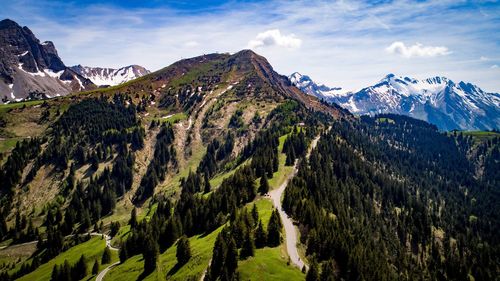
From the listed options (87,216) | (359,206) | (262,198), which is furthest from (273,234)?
(87,216)

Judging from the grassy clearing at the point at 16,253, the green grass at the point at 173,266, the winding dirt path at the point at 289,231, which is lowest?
the grassy clearing at the point at 16,253

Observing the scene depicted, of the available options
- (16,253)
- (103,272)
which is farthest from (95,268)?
(16,253)

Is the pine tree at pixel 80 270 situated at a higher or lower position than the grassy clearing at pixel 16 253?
higher

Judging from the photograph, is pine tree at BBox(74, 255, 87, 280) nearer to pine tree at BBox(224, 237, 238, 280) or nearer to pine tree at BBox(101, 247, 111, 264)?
pine tree at BBox(101, 247, 111, 264)

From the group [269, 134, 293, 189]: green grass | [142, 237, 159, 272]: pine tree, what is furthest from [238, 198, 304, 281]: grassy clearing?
[269, 134, 293, 189]: green grass

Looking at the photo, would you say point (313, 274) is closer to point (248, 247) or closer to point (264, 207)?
point (248, 247)

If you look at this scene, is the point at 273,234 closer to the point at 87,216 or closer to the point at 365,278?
the point at 365,278

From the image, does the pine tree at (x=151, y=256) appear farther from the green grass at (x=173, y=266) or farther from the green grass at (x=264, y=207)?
the green grass at (x=264, y=207)

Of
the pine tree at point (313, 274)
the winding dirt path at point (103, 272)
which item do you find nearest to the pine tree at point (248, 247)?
the pine tree at point (313, 274)
